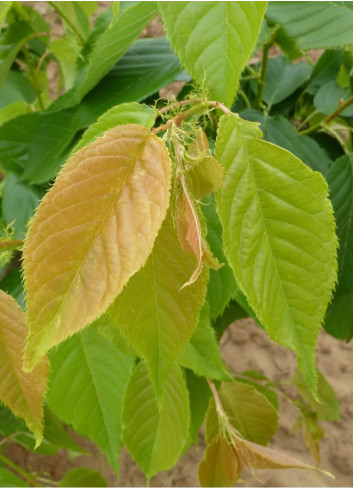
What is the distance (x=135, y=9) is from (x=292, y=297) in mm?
260

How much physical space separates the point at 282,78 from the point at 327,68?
0.07 m

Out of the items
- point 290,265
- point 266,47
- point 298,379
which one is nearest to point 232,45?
point 290,265

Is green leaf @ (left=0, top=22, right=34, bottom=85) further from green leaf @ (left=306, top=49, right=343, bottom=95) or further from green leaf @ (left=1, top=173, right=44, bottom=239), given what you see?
green leaf @ (left=306, top=49, right=343, bottom=95)

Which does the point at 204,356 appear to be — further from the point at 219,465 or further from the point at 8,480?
the point at 8,480

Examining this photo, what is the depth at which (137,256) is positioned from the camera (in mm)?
215

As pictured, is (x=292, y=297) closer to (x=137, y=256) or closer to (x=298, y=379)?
(x=137, y=256)

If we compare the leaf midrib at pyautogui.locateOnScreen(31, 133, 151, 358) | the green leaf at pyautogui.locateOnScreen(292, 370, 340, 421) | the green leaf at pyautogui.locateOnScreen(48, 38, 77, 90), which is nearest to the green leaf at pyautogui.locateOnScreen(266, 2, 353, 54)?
the leaf midrib at pyautogui.locateOnScreen(31, 133, 151, 358)

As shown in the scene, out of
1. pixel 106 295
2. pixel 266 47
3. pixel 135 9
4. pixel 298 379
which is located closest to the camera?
pixel 106 295

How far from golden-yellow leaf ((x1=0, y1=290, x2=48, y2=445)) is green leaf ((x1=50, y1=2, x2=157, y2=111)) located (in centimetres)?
23

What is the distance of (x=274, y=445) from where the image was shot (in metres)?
1.04

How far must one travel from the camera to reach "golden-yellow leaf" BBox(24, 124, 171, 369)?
211mm

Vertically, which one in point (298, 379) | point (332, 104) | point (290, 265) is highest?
point (290, 265)

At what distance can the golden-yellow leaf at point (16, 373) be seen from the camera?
283 millimetres

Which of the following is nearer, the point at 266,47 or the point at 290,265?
the point at 290,265
